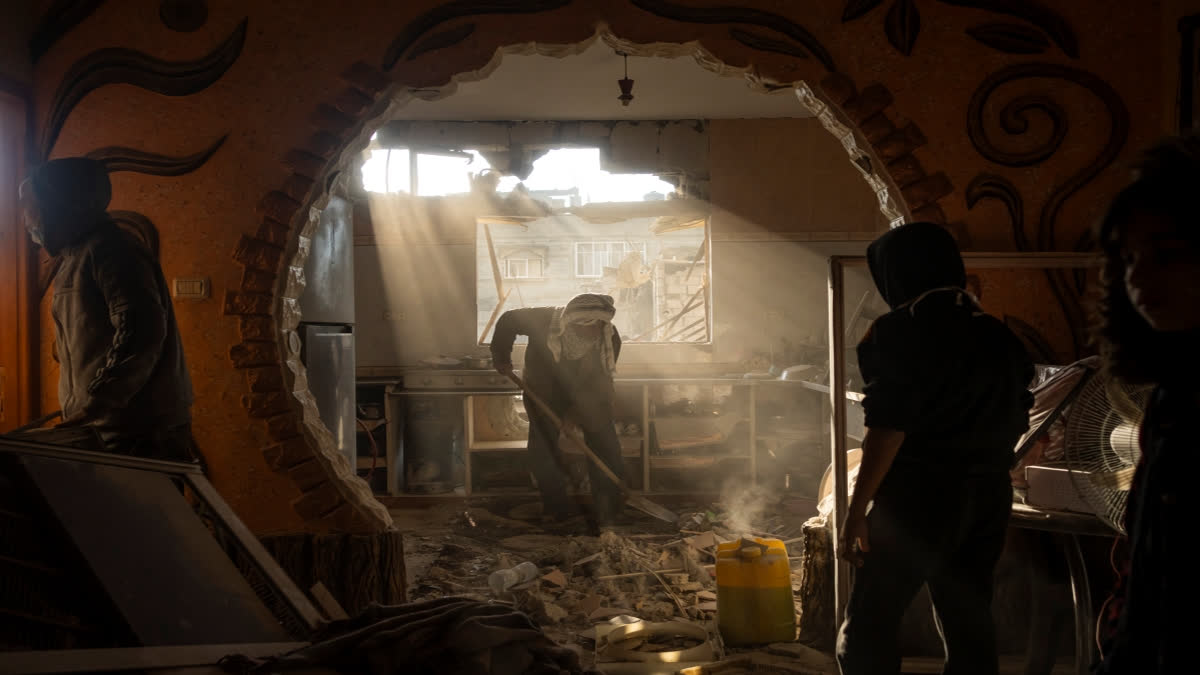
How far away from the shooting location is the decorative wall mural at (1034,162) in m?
3.35

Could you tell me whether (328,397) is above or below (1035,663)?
above

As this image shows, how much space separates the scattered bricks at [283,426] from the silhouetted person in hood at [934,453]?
7.73ft

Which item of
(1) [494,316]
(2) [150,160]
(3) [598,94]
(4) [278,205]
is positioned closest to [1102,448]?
(4) [278,205]

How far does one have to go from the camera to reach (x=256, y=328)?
11.3 ft

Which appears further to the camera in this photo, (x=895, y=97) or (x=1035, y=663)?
(x=895, y=97)

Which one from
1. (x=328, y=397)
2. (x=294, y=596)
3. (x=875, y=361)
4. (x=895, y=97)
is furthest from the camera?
(x=328, y=397)

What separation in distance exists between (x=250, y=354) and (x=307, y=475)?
0.56 meters

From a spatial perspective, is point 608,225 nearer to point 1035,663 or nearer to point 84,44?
point 84,44

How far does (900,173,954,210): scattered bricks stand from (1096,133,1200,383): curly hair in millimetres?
2220

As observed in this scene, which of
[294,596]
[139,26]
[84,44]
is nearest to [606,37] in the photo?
[139,26]

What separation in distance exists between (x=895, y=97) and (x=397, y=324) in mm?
5192

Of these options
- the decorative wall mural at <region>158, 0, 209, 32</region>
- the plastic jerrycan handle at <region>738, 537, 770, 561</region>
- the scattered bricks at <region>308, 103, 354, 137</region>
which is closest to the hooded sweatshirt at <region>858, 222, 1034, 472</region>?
the plastic jerrycan handle at <region>738, 537, 770, 561</region>

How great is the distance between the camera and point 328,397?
4.69 m

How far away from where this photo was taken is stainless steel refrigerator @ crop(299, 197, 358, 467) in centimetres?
441
